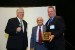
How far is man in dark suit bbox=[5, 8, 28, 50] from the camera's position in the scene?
3.40m

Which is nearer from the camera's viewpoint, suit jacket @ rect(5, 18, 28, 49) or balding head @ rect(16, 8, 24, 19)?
suit jacket @ rect(5, 18, 28, 49)

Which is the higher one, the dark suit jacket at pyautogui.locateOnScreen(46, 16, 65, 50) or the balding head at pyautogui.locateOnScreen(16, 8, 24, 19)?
the balding head at pyautogui.locateOnScreen(16, 8, 24, 19)

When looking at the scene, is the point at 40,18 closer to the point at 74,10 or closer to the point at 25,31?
the point at 25,31

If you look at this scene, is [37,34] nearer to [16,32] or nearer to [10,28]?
[16,32]

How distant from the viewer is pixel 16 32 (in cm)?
339

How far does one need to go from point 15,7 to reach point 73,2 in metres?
1.24

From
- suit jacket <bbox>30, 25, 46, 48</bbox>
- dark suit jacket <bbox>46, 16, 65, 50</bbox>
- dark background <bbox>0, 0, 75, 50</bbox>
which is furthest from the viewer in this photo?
dark background <bbox>0, 0, 75, 50</bbox>

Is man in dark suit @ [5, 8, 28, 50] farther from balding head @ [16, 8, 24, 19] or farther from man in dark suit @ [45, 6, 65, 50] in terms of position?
man in dark suit @ [45, 6, 65, 50]

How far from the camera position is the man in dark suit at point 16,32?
340 cm

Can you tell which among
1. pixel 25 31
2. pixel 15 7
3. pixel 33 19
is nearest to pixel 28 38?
pixel 25 31

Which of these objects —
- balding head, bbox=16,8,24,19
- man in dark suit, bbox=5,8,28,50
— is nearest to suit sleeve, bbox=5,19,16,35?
man in dark suit, bbox=5,8,28,50

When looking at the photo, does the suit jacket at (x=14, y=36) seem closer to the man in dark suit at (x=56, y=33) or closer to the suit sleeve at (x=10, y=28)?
the suit sleeve at (x=10, y=28)

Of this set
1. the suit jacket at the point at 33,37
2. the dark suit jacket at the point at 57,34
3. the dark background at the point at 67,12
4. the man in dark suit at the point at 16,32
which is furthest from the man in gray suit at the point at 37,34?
the dark background at the point at 67,12

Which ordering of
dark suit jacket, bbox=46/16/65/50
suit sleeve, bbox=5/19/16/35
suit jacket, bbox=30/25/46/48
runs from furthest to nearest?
suit jacket, bbox=30/25/46/48, suit sleeve, bbox=5/19/16/35, dark suit jacket, bbox=46/16/65/50
